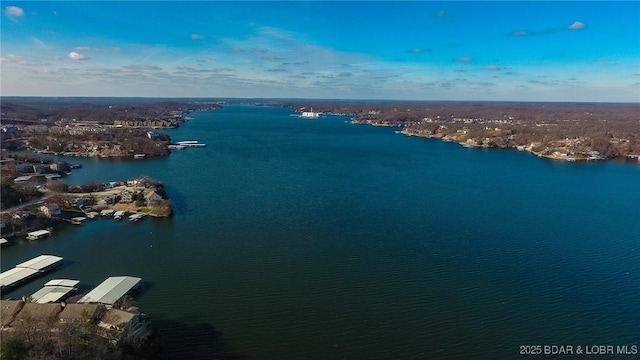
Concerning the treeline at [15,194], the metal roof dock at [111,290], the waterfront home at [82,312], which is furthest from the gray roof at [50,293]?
the treeline at [15,194]

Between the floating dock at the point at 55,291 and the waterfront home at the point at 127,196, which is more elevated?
the waterfront home at the point at 127,196

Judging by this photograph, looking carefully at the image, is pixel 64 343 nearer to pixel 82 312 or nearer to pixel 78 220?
pixel 82 312

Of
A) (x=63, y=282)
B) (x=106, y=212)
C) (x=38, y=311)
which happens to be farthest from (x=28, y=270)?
(x=106, y=212)

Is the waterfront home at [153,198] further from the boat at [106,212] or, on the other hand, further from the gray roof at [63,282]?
the gray roof at [63,282]

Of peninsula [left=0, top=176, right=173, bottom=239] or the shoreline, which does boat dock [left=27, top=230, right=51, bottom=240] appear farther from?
the shoreline

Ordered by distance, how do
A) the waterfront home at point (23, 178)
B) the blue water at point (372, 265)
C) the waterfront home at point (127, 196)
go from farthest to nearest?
1. the waterfront home at point (23, 178)
2. the waterfront home at point (127, 196)
3. the blue water at point (372, 265)

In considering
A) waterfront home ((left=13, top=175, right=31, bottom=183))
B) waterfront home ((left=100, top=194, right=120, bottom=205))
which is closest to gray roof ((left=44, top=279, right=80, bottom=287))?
waterfront home ((left=100, top=194, right=120, bottom=205))

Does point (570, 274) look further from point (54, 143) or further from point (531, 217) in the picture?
point (54, 143)

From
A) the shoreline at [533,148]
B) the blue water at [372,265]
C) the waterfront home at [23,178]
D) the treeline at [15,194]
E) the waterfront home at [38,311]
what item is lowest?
the blue water at [372,265]

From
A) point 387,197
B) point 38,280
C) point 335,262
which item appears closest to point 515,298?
point 335,262
